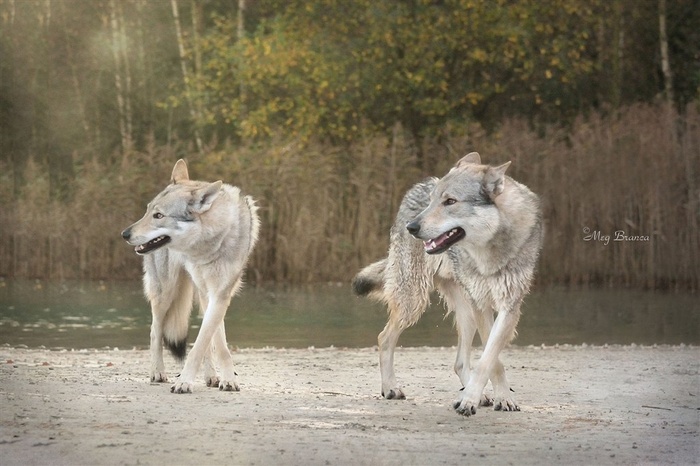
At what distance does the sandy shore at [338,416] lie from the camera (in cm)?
665

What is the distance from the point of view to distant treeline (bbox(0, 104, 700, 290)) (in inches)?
779

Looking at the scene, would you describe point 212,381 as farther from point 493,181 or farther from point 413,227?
Result: point 493,181

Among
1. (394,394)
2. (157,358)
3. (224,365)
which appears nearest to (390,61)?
(157,358)

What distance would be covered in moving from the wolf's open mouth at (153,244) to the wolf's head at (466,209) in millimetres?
1846

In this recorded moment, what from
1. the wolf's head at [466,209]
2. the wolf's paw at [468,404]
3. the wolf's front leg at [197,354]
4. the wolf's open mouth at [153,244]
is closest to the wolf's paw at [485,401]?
the wolf's paw at [468,404]

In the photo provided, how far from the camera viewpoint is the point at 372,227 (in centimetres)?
2025

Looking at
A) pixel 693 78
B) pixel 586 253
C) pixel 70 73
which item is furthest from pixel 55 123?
pixel 586 253

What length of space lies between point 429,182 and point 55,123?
27.4 meters

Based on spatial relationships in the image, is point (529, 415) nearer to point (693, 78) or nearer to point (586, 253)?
point (586, 253)

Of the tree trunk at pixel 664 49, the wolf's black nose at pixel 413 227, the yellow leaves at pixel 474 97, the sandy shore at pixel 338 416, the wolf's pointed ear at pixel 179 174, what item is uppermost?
the tree trunk at pixel 664 49

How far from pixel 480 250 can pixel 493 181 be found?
0.43 metres

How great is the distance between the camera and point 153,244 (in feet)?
29.8

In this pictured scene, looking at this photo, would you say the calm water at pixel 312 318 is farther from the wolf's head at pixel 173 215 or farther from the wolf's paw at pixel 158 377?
the wolf's head at pixel 173 215

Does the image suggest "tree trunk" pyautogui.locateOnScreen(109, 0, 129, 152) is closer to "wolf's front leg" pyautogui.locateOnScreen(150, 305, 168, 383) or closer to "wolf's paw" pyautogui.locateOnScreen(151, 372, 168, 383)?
"wolf's front leg" pyautogui.locateOnScreen(150, 305, 168, 383)
